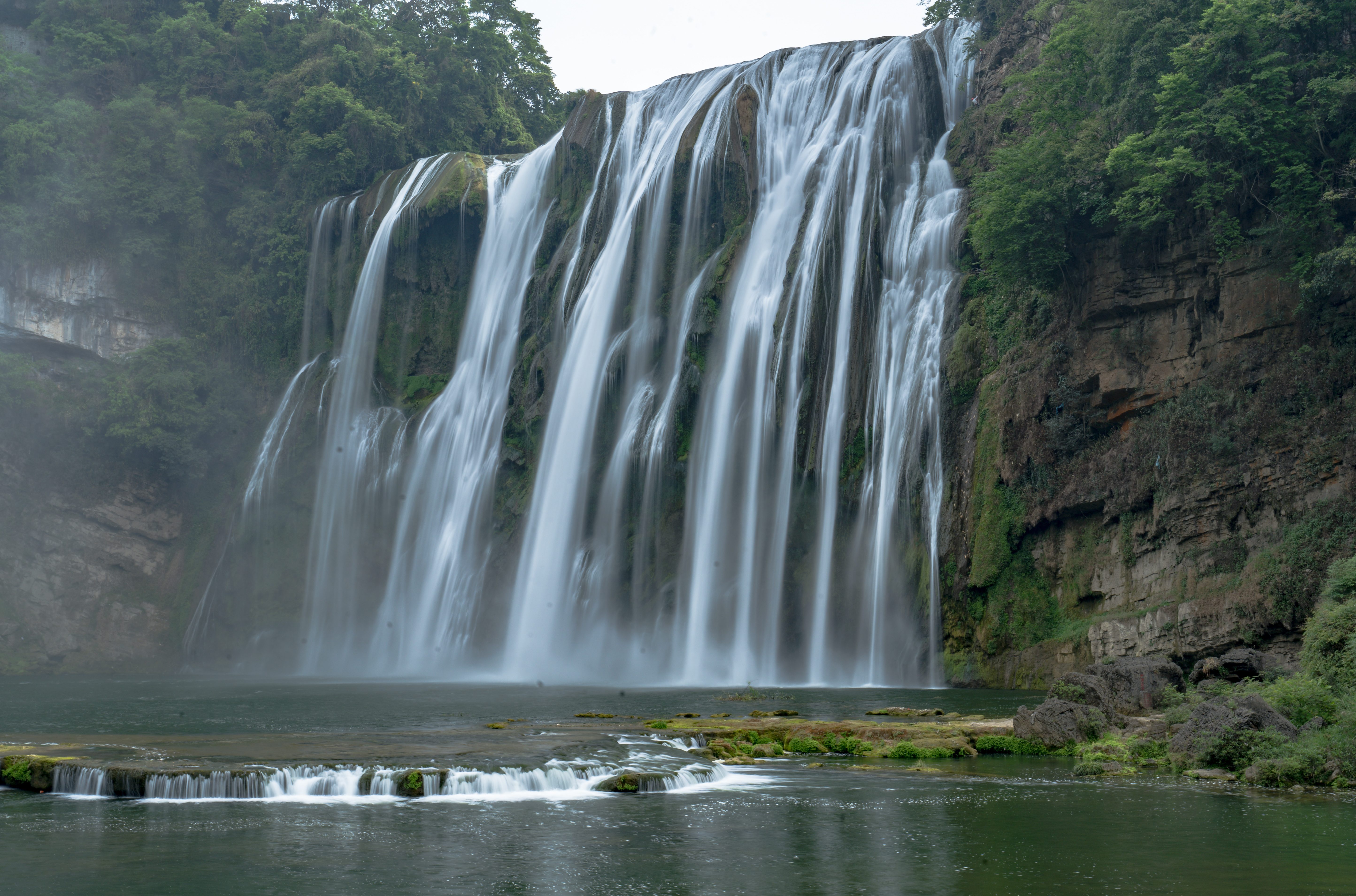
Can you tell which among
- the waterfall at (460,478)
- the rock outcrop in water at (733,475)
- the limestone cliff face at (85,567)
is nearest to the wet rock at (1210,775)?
the rock outcrop in water at (733,475)

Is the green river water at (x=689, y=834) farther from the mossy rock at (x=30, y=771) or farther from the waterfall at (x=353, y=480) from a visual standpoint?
the waterfall at (x=353, y=480)

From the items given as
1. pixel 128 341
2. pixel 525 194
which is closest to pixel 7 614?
pixel 128 341

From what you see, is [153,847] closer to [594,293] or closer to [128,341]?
[594,293]

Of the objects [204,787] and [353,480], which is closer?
[204,787]

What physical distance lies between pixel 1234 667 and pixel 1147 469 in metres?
7.69

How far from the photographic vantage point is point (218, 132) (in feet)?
179

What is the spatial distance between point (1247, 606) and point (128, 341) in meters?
46.8

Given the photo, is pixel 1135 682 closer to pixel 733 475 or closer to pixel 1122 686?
pixel 1122 686

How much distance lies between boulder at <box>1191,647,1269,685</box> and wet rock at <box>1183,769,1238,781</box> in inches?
218

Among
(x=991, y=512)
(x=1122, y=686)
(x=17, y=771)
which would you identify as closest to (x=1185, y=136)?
(x=991, y=512)

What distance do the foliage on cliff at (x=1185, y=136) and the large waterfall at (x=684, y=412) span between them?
4.43m

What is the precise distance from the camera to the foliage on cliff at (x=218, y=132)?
50.8m

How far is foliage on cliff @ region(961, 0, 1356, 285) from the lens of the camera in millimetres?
23438

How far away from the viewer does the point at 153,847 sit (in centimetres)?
1009
